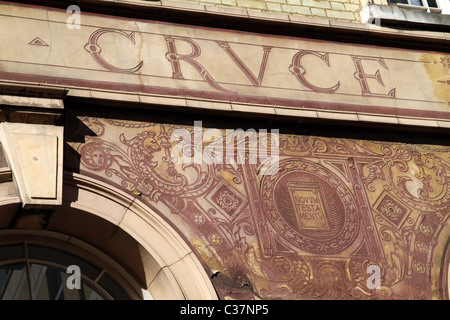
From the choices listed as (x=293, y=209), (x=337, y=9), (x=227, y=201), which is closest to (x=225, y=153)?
(x=227, y=201)

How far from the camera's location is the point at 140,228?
5.64 meters

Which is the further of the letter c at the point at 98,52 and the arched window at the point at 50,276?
the letter c at the point at 98,52

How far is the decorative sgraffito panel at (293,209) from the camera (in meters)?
5.76

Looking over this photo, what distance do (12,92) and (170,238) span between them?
1.48 m

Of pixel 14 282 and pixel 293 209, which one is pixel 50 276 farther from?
pixel 293 209

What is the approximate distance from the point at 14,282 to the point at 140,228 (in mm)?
925

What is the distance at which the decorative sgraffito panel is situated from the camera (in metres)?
5.76

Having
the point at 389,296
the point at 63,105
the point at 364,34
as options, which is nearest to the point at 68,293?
the point at 63,105

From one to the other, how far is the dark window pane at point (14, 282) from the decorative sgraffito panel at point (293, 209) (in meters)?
0.83

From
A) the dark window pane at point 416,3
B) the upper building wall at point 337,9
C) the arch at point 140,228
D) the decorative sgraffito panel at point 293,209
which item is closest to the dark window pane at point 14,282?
the arch at point 140,228

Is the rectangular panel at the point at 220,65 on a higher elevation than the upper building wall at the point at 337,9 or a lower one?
lower

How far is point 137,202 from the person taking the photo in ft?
18.7

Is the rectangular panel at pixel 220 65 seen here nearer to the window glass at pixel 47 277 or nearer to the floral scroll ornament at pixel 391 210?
the floral scroll ornament at pixel 391 210
